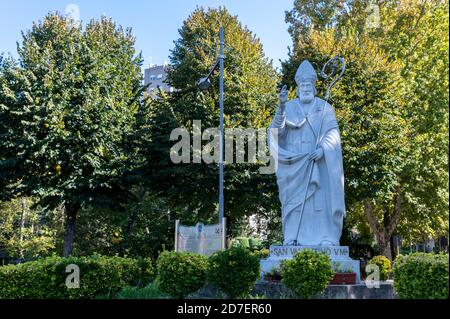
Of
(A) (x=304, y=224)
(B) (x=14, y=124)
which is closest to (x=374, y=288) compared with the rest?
(A) (x=304, y=224)

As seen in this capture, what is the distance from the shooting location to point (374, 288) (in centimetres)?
1083

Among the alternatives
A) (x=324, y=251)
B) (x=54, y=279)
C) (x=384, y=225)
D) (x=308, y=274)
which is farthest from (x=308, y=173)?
(x=384, y=225)

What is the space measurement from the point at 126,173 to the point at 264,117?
731 cm

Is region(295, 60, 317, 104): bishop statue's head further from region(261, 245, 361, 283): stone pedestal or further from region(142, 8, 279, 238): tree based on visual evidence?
region(142, 8, 279, 238): tree

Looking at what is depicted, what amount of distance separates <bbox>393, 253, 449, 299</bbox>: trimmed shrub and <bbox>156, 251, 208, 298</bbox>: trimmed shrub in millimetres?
4229

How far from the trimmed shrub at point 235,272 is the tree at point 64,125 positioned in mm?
13673

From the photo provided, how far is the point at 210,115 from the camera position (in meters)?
23.2

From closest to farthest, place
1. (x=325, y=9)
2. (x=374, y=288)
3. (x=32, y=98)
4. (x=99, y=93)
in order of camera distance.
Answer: (x=374, y=288) < (x=32, y=98) < (x=99, y=93) < (x=325, y=9)

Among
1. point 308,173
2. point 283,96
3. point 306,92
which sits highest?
point 306,92

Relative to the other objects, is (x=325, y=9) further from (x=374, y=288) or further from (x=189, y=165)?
(x=374, y=288)

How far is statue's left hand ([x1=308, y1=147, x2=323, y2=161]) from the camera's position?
11.9 metres

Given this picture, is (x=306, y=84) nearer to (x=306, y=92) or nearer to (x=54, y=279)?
(x=306, y=92)

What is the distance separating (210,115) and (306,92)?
35.9 ft

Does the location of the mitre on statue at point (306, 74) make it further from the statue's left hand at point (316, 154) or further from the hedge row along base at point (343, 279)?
the hedge row along base at point (343, 279)
